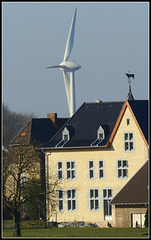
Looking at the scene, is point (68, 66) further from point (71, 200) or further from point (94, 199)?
point (94, 199)

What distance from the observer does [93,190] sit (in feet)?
259

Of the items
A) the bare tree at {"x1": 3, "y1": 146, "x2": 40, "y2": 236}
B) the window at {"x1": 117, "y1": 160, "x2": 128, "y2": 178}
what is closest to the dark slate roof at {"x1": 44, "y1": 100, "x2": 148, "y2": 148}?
the window at {"x1": 117, "y1": 160, "x2": 128, "y2": 178}

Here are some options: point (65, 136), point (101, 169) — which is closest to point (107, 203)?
point (101, 169)

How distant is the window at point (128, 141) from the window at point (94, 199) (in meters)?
4.87

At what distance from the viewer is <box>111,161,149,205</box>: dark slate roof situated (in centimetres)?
7075

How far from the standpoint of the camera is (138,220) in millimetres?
70750

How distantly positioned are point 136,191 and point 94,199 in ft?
26.0

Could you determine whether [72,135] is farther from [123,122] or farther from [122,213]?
[122,213]

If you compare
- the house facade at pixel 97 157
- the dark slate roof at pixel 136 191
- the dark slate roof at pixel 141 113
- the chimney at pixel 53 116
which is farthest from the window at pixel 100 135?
the chimney at pixel 53 116

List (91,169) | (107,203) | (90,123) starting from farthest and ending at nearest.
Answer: (90,123) < (91,169) < (107,203)

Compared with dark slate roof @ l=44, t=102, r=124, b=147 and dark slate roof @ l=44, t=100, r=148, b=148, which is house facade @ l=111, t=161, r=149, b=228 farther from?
dark slate roof @ l=44, t=102, r=124, b=147

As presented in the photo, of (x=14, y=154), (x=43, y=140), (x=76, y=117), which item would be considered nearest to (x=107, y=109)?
(x=76, y=117)

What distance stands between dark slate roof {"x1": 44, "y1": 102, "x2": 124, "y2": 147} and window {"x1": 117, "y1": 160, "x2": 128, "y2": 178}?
2.30 m

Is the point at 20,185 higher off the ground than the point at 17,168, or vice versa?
the point at 17,168
